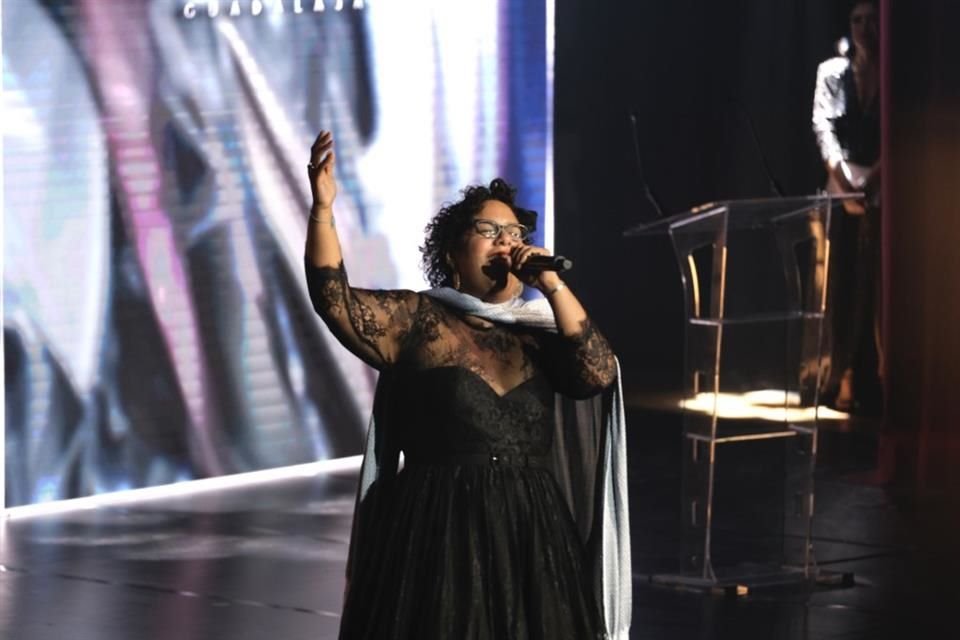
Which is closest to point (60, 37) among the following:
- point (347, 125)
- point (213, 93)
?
point (213, 93)

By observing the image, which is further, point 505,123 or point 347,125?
point 505,123

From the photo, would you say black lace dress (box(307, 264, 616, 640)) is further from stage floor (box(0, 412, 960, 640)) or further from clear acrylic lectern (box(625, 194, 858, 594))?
clear acrylic lectern (box(625, 194, 858, 594))

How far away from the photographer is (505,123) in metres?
9.50

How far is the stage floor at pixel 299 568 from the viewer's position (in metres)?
5.81

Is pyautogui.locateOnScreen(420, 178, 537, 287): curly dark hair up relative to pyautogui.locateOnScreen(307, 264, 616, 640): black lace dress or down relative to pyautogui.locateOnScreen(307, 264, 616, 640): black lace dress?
up

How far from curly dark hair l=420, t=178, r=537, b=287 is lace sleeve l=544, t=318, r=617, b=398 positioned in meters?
0.22

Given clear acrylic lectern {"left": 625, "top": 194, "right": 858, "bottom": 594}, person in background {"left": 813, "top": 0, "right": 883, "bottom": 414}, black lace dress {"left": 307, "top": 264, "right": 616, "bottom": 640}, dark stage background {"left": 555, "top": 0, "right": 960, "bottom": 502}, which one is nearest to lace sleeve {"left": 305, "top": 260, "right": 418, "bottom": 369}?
black lace dress {"left": 307, "top": 264, "right": 616, "bottom": 640}

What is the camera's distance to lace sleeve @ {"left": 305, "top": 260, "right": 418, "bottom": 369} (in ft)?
11.9

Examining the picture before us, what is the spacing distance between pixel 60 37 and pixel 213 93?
767mm

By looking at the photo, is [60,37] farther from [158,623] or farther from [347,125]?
[158,623]

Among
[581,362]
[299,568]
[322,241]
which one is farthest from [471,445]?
[299,568]

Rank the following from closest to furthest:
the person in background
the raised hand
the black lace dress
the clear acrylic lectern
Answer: the raised hand
the black lace dress
the clear acrylic lectern
the person in background

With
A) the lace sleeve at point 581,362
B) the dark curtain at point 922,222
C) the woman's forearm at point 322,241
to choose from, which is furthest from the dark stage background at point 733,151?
the woman's forearm at point 322,241

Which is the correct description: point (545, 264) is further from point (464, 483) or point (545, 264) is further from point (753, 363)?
point (753, 363)
